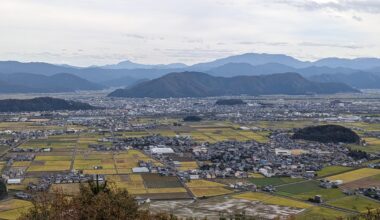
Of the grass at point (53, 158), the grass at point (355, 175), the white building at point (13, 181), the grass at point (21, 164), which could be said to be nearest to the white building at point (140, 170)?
the white building at point (13, 181)

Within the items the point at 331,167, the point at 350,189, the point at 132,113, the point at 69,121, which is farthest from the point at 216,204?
the point at 132,113

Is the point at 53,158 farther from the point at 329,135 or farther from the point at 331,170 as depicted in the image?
the point at 329,135

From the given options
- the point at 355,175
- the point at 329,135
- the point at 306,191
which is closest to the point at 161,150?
the point at 355,175

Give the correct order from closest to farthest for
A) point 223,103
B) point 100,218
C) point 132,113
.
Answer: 1. point 100,218
2. point 132,113
3. point 223,103

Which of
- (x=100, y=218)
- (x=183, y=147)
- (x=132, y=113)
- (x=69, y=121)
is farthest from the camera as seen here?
(x=132, y=113)

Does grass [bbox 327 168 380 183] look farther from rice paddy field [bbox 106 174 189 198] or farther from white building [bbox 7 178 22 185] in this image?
white building [bbox 7 178 22 185]

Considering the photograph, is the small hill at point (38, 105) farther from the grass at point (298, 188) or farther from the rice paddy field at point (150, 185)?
the grass at point (298, 188)

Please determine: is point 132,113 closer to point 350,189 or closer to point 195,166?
point 195,166

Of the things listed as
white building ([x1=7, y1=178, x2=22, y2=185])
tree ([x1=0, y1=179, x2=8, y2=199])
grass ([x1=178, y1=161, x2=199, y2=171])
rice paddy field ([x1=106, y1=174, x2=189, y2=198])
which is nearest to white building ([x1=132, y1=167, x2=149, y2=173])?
rice paddy field ([x1=106, y1=174, x2=189, y2=198])
